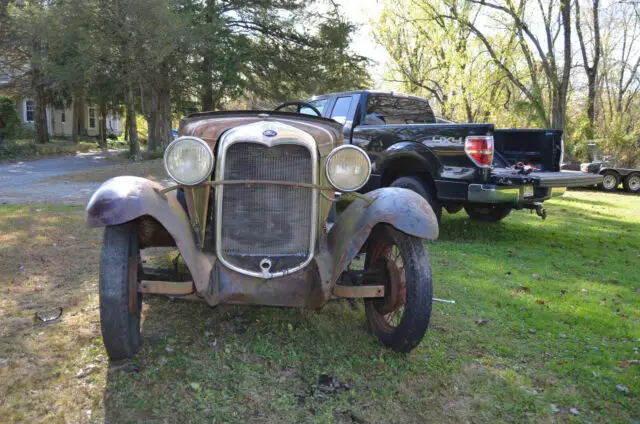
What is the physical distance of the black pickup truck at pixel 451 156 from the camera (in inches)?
229

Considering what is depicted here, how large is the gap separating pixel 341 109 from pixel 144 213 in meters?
5.15

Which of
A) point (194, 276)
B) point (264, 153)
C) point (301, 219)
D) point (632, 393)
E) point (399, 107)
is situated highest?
point (399, 107)

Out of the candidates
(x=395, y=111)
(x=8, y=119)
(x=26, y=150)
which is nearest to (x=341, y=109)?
(x=395, y=111)

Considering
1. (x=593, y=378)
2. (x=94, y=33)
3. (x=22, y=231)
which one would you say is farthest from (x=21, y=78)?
(x=593, y=378)

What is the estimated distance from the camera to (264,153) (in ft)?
10.0

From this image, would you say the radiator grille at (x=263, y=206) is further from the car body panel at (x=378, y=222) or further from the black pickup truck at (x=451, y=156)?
the black pickup truck at (x=451, y=156)

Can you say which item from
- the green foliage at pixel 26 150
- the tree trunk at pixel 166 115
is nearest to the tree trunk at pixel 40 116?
the green foliage at pixel 26 150

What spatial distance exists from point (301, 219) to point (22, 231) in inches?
181

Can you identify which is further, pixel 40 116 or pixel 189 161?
pixel 40 116

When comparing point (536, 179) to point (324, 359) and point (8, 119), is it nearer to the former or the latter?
point (324, 359)

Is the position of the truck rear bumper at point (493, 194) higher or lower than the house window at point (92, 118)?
lower

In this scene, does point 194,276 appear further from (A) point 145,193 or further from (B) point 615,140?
(B) point 615,140

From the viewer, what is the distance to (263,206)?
3061 millimetres

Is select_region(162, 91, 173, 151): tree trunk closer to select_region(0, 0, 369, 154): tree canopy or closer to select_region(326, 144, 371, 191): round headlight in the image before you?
select_region(0, 0, 369, 154): tree canopy
